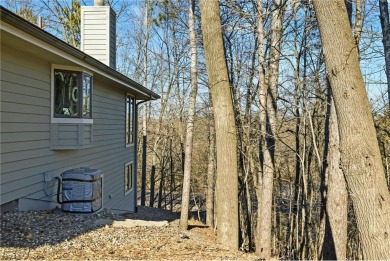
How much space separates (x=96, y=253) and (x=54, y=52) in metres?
3.43

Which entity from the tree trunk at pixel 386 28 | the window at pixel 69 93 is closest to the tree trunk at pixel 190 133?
the window at pixel 69 93

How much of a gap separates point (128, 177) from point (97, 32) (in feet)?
17.8

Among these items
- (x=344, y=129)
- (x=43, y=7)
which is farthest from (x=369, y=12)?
(x=43, y=7)

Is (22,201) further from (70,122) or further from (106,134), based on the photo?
(106,134)

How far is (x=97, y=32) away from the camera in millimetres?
11727

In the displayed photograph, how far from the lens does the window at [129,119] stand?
43.1 feet

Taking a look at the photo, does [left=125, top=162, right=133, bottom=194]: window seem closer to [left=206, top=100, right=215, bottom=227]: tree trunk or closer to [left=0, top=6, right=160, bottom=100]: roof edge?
[left=206, top=100, right=215, bottom=227]: tree trunk

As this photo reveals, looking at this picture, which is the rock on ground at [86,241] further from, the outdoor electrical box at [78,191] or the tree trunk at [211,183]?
the tree trunk at [211,183]

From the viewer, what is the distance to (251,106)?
48.2 ft

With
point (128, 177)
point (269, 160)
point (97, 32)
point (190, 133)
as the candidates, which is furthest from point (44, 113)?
point (128, 177)

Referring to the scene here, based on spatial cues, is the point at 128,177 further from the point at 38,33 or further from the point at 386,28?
the point at 386,28

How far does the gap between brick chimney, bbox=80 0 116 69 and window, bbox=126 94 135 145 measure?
1967 millimetres

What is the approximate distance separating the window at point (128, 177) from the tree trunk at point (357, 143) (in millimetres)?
10300

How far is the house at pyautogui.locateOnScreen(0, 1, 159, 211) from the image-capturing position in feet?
18.3
